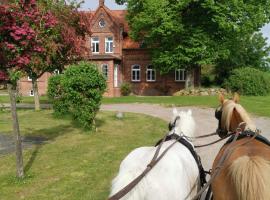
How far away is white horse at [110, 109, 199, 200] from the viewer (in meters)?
4.15

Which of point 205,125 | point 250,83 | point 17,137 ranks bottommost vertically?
point 205,125

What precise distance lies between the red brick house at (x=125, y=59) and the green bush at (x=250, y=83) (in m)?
6.85

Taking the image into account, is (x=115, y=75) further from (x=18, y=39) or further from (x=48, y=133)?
(x=18, y=39)

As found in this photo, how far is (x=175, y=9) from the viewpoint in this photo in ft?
127

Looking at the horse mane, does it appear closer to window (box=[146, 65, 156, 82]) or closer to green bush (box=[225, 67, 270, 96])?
green bush (box=[225, 67, 270, 96])

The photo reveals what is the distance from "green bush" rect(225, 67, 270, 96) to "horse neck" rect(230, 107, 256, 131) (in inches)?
1391

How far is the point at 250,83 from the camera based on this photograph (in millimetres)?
40469

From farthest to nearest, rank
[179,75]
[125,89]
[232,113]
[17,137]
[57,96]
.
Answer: [179,75]
[125,89]
[57,96]
[17,137]
[232,113]

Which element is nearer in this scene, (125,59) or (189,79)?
(189,79)

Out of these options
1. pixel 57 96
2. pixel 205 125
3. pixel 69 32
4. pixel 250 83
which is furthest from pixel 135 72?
pixel 205 125

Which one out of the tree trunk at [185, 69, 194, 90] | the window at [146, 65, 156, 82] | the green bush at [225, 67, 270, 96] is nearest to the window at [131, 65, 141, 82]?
the window at [146, 65, 156, 82]

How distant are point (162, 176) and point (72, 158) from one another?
7.28 metres

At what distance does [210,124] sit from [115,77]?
28054 millimetres

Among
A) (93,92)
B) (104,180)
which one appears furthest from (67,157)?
(93,92)
